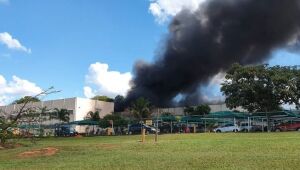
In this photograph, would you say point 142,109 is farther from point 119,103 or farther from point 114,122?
point 119,103

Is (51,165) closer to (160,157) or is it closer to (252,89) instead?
(160,157)

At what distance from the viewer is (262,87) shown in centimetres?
6656

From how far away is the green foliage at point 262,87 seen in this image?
65812 millimetres

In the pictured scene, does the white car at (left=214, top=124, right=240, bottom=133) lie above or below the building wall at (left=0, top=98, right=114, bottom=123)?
below

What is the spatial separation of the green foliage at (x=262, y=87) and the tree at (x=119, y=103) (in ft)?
137

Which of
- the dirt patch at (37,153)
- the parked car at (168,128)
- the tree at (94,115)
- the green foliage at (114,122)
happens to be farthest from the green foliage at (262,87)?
the dirt patch at (37,153)

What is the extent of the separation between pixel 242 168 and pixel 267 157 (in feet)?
9.70

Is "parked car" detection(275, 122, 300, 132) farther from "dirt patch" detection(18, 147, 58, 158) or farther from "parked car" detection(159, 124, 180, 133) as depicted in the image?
"dirt patch" detection(18, 147, 58, 158)

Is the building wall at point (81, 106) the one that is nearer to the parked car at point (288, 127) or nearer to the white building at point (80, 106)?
the white building at point (80, 106)

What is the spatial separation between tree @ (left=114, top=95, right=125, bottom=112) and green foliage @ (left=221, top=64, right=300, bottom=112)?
137 ft

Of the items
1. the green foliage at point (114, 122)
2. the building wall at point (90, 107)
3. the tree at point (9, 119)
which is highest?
the building wall at point (90, 107)

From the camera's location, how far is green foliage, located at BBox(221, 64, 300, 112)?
6581cm

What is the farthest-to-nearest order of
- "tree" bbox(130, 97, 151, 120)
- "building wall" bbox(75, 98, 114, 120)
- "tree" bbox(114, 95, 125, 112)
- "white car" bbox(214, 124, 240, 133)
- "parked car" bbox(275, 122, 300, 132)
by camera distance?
"tree" bbox(114, 95, 125, 112)
"building wall" bbox(75, 98, 114, 120)
"tree" bbox(130, 97, 151, 120)
"white car" bbox(214, 124, 240, 133)
"parked car" bbox(275, 122, 300, 132)

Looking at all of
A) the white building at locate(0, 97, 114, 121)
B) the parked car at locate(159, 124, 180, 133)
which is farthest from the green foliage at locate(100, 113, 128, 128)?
the white building at locate(0, 97, 114, 121)
